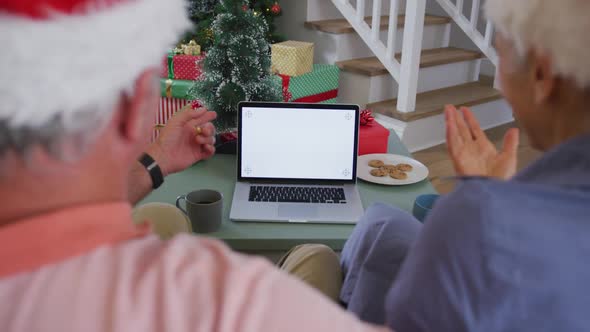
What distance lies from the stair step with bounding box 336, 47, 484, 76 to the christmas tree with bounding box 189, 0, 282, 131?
72.8 inches

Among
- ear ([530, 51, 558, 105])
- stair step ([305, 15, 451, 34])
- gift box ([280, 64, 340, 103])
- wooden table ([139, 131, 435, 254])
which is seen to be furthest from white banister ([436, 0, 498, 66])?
ear ([530, 51, 558, 105])

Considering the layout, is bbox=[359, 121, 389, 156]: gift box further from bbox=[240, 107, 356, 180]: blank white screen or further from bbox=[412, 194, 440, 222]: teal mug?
bbox=[412, 194, 440, 222]: teal mug

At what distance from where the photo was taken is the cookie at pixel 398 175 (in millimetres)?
1514

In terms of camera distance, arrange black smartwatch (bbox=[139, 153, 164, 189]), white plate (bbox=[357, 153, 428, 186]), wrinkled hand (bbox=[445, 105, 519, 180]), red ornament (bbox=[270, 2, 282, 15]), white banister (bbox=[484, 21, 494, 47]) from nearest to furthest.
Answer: wrinkled hand (bbox=[445, 105, 519, 180]), black smartwatch (bbox=[139, 153, 164, 189]), white plate (bbox=[357, 153, 428, 186]), red ornament (bbox=[270, 2, 282, 15]), white banister (bbox=[484, 21, 494, 47])

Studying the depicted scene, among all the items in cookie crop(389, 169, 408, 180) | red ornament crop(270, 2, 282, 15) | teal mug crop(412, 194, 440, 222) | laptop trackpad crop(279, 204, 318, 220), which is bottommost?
laptop trackpad crop(279, 204, 318, 220)

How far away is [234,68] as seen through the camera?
1.77m

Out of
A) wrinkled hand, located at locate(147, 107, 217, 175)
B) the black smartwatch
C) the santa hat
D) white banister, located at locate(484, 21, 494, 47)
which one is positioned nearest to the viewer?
the santa hat

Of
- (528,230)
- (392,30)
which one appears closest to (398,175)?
(528,230)

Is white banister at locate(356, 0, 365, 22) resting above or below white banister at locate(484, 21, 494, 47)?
above

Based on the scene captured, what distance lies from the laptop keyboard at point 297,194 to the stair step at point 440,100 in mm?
2060

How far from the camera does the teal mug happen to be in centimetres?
130

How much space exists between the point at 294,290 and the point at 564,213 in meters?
0.37

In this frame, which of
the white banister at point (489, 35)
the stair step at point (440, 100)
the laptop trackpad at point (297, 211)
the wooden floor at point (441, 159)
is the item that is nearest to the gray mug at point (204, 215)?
Result: the laptop trackpad at point (297, 211)

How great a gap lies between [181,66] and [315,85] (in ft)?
2.72
